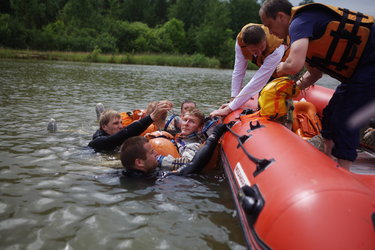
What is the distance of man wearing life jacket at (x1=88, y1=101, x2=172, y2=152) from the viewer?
4049 mm

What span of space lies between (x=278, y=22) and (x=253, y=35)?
802mm

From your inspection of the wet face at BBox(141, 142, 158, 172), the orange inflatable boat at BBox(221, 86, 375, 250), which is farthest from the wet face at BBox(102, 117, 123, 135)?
the orange inflatable boat at BBox(221, 86, 375, 250)

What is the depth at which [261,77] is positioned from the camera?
13.3 feet

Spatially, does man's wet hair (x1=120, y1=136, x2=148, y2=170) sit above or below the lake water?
above

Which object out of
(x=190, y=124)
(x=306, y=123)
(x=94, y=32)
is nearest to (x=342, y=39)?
(x=306, y=123)

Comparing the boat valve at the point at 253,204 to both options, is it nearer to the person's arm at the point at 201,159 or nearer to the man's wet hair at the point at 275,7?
the person's arm at the point at 201,159

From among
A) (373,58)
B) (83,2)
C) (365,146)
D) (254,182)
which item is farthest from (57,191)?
(83,2)

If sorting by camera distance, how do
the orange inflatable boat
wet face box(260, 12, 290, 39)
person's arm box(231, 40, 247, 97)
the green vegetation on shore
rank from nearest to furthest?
the orange inflatable boat, wet face box(260, 12, 290, 39), person's arm box(231, 40, 247, 97), the green vegetation on shore

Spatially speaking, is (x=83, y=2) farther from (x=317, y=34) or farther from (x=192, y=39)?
(x=317, y=34)

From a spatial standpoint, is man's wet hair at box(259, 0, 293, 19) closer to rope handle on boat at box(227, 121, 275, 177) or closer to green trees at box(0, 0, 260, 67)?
rope handle on boat at box(227, 121, 275, 177)

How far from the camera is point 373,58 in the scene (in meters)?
2.69

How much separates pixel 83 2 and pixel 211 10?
19650mm

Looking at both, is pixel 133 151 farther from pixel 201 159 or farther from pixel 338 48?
pixel 338 48

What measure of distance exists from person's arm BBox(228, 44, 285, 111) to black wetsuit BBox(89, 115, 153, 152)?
114 cm
